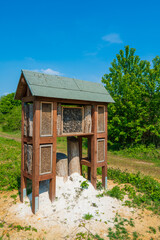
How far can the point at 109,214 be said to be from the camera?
6.04m

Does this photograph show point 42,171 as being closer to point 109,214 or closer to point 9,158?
point 109,214

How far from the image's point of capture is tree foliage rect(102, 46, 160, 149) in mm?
15627

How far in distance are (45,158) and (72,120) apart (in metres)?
1.74

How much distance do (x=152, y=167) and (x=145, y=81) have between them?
7816 millimetres

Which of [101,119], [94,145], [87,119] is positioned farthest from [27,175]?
[101,119]

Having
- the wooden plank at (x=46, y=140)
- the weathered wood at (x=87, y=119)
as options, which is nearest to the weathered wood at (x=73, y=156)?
the weathered wood at (x=87, y=119)

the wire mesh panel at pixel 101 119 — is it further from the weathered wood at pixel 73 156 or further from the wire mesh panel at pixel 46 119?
the wire mesh panel at pixel 46 119

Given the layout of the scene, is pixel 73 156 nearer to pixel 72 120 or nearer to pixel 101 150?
pixel 101 150

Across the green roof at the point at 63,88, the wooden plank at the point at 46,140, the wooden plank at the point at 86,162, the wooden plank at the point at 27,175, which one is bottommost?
the wooden plank at the point at 27,175

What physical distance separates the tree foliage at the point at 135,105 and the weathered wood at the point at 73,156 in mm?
8544

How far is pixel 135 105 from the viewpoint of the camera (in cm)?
1584

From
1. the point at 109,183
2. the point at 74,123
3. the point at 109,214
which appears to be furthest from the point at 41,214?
the point at 109,183

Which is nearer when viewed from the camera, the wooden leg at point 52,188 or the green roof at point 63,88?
the green roof at point 63,88

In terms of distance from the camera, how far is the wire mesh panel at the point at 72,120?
6811 millimetres
